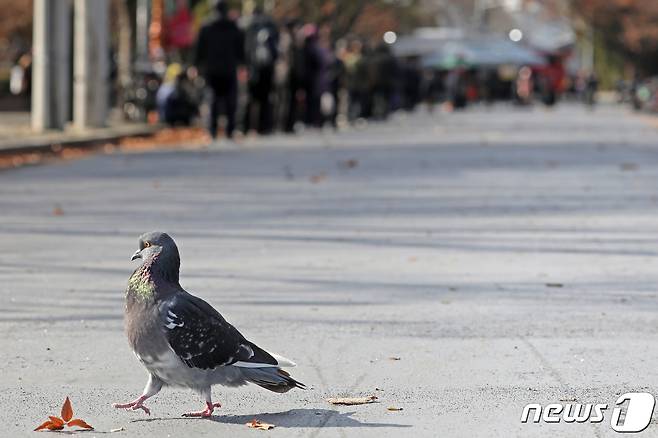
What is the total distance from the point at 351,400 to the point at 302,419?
385 mm

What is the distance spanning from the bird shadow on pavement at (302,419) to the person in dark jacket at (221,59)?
20.5m

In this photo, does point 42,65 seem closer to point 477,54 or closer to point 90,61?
point 90,61

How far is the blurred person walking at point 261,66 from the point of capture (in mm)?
29719

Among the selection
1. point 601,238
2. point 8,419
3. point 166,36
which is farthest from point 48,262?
point 166,36

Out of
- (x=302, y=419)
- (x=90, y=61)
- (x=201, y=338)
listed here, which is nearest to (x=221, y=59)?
(x=90, y=61)

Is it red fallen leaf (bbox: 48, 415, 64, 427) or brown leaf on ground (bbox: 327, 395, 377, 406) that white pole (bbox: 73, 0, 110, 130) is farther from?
red fallen leaf (bbox: 48, 415, 64, 427)

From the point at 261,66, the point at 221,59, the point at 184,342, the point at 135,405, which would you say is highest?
the point at 184,342

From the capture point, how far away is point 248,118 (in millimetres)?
30859

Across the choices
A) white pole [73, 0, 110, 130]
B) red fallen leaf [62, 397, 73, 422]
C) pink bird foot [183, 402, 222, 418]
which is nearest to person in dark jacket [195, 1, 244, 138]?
white pole [73, 0, 110, 130]

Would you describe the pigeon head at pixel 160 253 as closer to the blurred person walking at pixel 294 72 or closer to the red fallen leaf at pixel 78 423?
the red fallen leaf at pixel 78 423

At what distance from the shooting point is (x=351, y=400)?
23.9 feet

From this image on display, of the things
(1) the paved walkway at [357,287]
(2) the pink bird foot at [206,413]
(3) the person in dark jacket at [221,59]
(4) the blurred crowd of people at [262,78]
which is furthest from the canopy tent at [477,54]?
(2) the pink bird foot at [206,413]

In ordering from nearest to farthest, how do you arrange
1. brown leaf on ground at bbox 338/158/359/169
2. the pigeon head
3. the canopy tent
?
the pigeon head
brown leaf on ground at bbox 338/158/359/169
the canopy tent

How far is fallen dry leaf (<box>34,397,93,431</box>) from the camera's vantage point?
6.72 m
